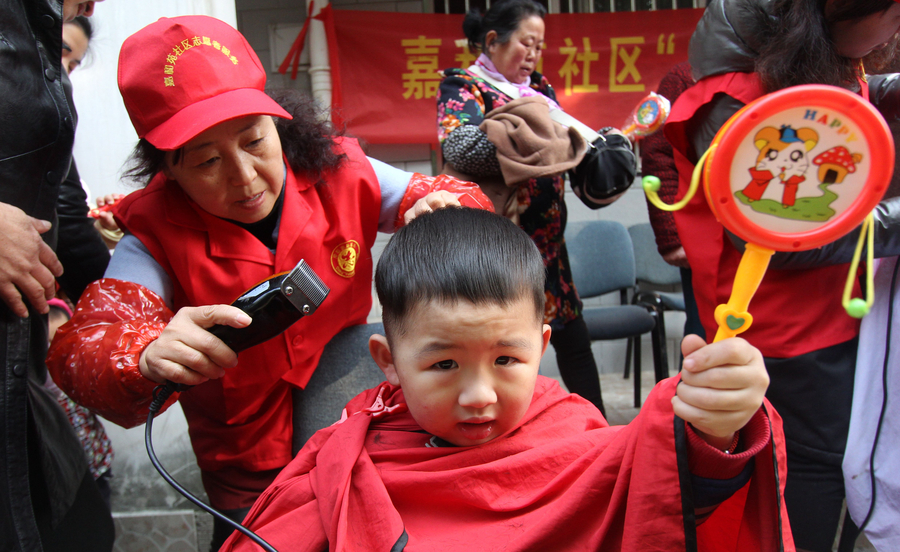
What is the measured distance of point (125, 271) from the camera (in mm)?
1325

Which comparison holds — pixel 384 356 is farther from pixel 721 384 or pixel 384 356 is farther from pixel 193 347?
pixel 721 384

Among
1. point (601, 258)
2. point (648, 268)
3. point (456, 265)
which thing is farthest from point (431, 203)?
point (648, 268)

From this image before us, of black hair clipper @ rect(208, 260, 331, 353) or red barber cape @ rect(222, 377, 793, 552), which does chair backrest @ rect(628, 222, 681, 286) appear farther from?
black hair clipper @ rect(208, 260, 331, 353)

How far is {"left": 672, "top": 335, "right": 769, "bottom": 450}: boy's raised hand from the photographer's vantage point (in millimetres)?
671

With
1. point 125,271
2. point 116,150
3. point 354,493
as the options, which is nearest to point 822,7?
point 354,493

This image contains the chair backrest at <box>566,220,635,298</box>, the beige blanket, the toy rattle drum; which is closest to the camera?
the toy rattle drum

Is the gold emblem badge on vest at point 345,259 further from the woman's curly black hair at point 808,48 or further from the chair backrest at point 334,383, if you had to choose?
the woman's curly black hair at point 808,48

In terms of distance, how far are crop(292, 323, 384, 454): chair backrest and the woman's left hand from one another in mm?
289

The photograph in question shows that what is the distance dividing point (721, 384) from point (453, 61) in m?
3.85

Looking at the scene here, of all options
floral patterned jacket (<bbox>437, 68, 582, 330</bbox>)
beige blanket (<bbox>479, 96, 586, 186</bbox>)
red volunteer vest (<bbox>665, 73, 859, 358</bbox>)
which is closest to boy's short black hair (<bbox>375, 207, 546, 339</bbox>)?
red volunteer vest (<bbox>665, 73, 859, 358</bbox>)

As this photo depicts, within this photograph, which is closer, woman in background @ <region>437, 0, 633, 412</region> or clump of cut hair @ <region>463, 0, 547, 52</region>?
woman in background @ <region>437, 0, 633, 412</region>

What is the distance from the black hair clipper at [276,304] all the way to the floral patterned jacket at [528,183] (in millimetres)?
1031

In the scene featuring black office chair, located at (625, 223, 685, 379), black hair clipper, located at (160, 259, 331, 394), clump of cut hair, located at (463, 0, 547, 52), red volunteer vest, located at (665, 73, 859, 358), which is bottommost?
black office chair, located at (625, 223, 685, 379)

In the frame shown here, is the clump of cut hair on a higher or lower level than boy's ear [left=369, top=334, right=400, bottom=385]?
higher
